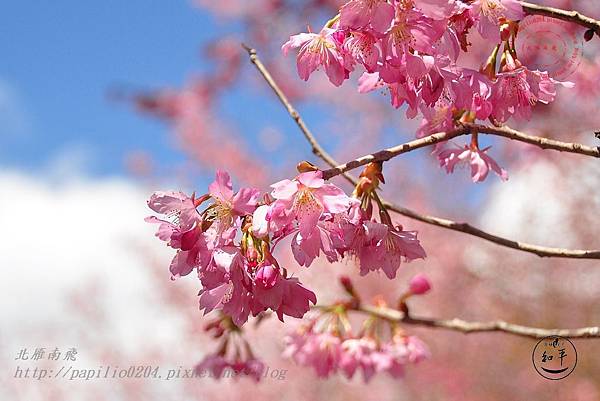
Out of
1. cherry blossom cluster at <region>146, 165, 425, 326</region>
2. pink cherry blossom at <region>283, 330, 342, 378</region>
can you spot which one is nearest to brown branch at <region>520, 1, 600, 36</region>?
cherry blossom cluster at <region>146, 165, 425, 326</region>

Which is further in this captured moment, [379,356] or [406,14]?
[379,356]

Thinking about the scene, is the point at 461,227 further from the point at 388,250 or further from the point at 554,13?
the point at 554,13

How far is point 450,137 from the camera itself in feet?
2.74

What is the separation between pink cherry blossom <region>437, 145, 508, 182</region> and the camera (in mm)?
948

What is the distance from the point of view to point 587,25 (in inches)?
29.7

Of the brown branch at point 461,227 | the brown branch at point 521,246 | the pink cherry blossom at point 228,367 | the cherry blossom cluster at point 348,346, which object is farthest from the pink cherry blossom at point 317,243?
the pink cherry blossom at point 228,367

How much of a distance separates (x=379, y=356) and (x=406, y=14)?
0.99m

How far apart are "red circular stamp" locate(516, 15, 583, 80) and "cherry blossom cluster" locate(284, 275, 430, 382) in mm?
510

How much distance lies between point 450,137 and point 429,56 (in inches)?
6.5

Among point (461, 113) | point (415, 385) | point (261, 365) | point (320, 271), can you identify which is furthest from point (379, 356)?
point (415, 385)

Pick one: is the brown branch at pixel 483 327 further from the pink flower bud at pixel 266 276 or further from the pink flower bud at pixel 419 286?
the pink flower bud at pixel 266 276

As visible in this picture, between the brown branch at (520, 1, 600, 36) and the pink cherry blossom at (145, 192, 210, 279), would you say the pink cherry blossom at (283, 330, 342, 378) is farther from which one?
the brown branch at (520, 1, 600, 36)

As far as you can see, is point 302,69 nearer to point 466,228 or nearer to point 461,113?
point 461,113

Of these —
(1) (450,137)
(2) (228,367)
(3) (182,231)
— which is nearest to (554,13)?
(1) (450,137)
